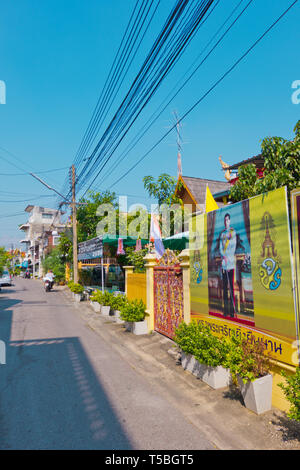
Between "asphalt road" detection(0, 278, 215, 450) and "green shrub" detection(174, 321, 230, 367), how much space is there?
3.15 feet

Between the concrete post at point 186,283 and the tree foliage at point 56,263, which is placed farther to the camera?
the tree foliage at point 56,263

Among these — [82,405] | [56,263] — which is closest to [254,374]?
[82,405]

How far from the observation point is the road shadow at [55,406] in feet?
11.9

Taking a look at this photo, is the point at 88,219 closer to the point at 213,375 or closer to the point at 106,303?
the point at 106,303

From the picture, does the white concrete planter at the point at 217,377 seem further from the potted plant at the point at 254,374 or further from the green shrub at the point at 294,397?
the green shrub at the point at 294,397

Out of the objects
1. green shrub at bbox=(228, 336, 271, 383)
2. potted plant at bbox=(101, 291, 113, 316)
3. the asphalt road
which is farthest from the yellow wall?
green shrub at bbox=(228, 336, 271, 383)

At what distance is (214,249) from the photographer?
606cm

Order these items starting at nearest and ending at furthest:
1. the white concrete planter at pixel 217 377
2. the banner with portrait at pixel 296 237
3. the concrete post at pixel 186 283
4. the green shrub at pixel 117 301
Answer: the banner with portrait at pixel 296 237, the white concrete planter at pixel 217 377, the concrete post at pixel 186 283, the green shrub at pixel 117 301

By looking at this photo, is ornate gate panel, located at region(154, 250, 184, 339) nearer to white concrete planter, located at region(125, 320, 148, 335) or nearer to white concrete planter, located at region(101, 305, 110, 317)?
white concrete planter, located at region(125, 320, 148, 335)

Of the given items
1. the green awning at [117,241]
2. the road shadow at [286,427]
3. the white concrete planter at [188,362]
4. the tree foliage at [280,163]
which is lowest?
the road shadow at [286,427]

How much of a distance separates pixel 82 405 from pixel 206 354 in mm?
2161

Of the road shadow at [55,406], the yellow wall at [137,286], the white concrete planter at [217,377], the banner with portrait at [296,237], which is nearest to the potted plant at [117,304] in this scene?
the yellow wall at [137,286]

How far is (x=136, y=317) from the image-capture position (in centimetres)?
928

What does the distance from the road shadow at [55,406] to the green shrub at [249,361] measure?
1.79 meters
